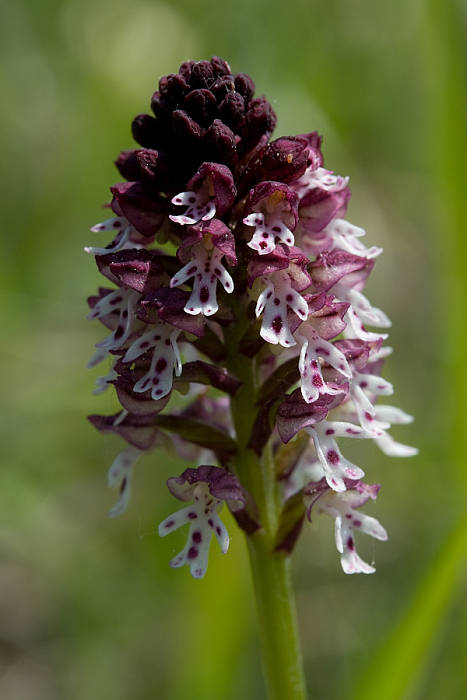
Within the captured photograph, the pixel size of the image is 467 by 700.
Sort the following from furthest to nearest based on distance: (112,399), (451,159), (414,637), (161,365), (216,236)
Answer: (112,399), (451,159), (414,637), (161,365), (216,236)

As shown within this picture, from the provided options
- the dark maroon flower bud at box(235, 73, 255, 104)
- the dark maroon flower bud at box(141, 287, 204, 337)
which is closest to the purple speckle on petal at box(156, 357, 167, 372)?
the dark maroon flower bud at box(141, 287, 204, 337)

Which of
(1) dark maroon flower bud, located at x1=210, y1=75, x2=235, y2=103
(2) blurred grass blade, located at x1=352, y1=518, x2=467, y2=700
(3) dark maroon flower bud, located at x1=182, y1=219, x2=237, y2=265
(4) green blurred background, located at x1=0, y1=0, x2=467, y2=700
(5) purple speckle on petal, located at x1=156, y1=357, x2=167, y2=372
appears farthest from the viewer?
(4) green blurred background, located at x1=0, y1=0, x2=467, y2=700

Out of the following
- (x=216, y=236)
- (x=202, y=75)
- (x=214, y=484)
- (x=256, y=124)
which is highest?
(x=202, y=75)

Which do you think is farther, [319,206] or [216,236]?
[319,206]

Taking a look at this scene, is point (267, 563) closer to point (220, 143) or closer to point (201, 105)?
point (220, 143)

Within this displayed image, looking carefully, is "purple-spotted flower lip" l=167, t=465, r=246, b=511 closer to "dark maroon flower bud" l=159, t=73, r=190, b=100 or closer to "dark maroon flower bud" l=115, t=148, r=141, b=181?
"dark maroon flower bud" l=115, t=148, r=141, b=181

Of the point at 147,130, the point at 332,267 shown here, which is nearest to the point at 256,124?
the point at 147,130
